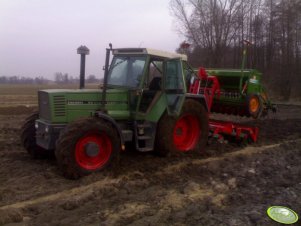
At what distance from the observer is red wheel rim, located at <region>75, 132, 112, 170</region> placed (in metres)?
6.90

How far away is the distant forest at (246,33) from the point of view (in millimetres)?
37625

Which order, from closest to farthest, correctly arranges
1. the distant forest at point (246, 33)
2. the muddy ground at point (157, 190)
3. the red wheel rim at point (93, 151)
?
the muddy ground at point (157, 190), the red wheel rim at point (93, 151), the distant forest at point (246, 33)

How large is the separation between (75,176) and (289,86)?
90.2ft

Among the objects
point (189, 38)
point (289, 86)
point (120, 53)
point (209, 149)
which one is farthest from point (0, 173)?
point (189, 38)

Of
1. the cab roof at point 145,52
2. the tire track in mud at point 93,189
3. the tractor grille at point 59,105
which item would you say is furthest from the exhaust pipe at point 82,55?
the tire track in mud at point 93,189

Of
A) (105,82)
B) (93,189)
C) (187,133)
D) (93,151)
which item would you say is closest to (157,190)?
(93,189)

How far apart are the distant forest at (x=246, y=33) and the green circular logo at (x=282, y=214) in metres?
31.2

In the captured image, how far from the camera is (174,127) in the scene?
8438 mm

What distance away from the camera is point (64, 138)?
6621mm

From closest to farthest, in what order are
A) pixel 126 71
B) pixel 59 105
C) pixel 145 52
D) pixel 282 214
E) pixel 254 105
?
pixel 282 214
pixel 59 105
pixel 145 52
pixel 126 71
pixel 254 105

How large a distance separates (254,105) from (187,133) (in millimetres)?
2388

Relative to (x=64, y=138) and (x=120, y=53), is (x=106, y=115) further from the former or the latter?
(x=120, y=53)

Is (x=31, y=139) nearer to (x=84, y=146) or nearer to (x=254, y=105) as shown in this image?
(x=84, y=146)

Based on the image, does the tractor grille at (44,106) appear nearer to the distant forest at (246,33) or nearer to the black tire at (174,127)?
the black tire at (174,127)
